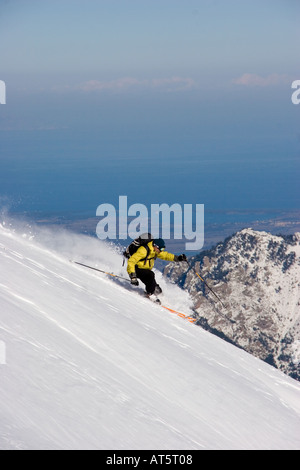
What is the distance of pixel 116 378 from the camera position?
1020 cm

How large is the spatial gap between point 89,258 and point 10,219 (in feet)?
15.5

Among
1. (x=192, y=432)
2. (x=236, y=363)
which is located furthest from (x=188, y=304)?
(x=192, y=432)

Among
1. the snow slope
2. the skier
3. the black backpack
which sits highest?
the black backpack

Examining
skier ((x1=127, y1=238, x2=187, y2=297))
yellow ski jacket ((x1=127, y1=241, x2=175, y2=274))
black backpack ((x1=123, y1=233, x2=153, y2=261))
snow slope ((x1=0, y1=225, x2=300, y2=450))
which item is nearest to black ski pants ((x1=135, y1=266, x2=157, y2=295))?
skier ((x1=127, y1=238, x2=187, y2=297))

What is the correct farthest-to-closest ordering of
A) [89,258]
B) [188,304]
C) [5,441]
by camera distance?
[89,258]
[188,304]
[5,441]

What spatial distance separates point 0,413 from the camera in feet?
25.1

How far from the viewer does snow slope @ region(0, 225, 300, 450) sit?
8148mm

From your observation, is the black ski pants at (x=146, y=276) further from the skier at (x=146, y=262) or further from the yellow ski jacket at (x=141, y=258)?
Result: the yellow ski jacket at (x=141, y=258)

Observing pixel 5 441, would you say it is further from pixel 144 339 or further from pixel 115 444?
pixel 144 339

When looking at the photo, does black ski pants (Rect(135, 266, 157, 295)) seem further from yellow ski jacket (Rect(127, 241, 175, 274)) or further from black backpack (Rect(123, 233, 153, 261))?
black backpack (Rect(123, 233, 153, 261))

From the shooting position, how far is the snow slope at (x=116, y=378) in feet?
26.7

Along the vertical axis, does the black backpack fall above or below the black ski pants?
above

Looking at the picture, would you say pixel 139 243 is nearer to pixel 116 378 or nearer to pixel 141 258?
pixel 141 258

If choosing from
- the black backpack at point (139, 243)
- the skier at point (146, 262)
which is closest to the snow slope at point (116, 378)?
the skier at point (146, 262)
